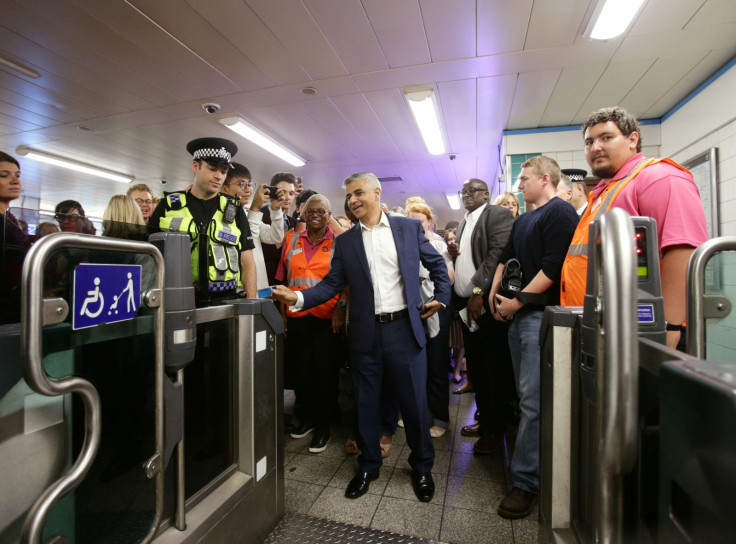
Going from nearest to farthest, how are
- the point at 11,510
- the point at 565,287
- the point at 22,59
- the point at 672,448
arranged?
the point at 672,448, the point at 11,510, the point at 565,287, the point at 22,59

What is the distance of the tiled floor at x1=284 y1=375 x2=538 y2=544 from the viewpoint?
1645mm

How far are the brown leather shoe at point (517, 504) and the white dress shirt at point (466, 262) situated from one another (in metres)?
1.24

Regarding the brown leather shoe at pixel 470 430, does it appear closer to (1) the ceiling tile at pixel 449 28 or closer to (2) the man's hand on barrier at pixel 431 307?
(2) the man's hand on barrier at pixel 431 307

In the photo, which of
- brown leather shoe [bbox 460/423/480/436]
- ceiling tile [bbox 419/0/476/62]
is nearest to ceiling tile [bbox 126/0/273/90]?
ceiling tile [bbox 419/0/476/62]

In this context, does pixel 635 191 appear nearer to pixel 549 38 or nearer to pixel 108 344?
pixel 108 344

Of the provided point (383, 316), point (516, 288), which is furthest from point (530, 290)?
point (383, 316)

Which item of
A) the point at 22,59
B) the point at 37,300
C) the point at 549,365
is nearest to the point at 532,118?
the point at 549,365

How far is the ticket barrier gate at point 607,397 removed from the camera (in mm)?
619

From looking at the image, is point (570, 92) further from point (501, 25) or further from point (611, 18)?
point (501, 25)

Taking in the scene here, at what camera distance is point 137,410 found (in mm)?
1092

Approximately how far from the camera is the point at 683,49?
10.6ft

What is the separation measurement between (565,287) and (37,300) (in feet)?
5.66

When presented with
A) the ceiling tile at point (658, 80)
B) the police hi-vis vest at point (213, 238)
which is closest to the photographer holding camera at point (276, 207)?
the police hi-vis vest at point (213, 238)

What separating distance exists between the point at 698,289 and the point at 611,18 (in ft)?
9.61
